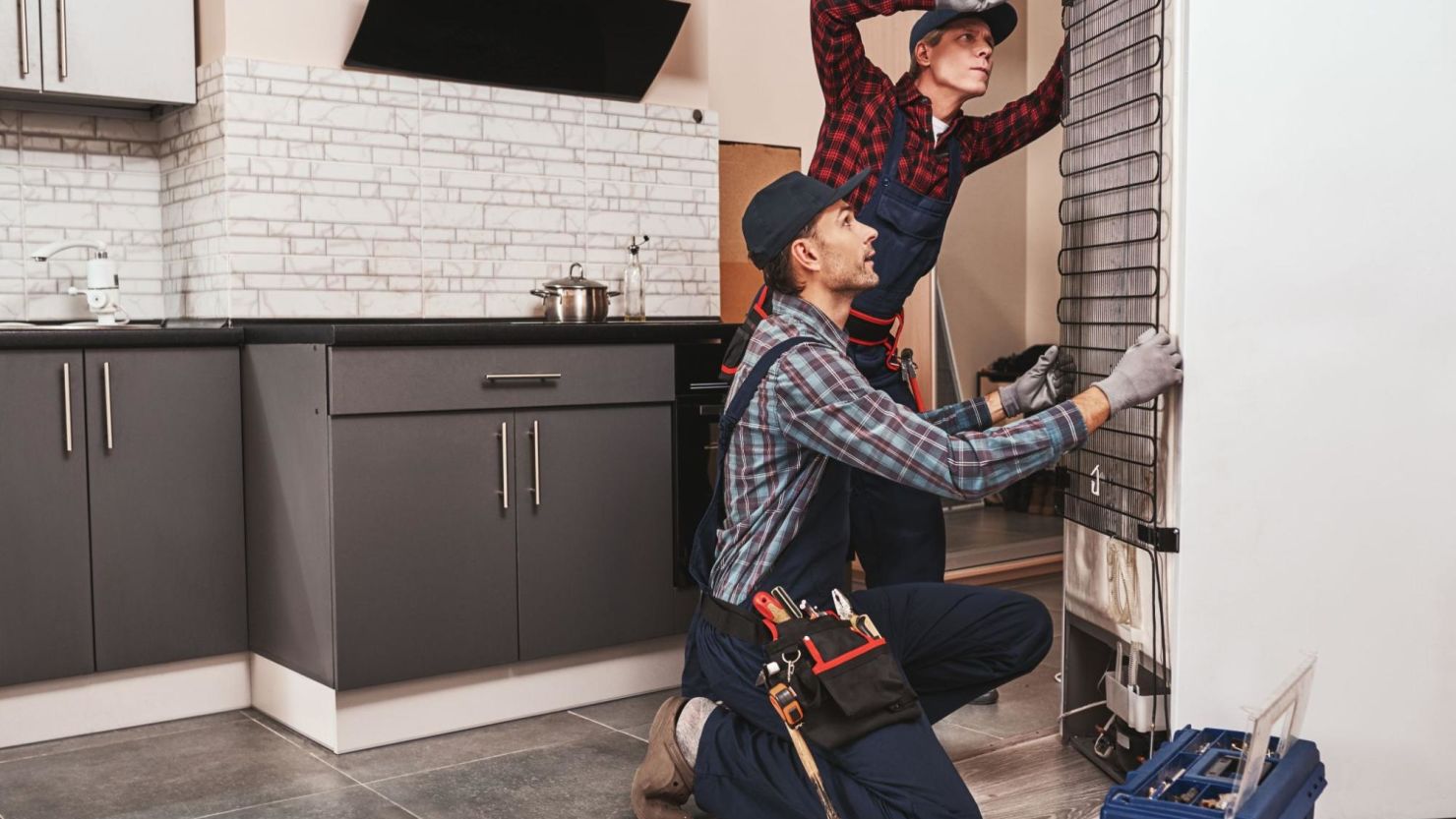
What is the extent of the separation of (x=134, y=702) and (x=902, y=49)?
12.2ft

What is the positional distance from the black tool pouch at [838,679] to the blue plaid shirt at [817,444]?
189 mm

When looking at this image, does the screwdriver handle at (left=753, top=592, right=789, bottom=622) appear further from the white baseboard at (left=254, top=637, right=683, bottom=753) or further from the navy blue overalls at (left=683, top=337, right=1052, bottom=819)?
the white baseboard at (left=254, top=637, right=683, bottom=753)

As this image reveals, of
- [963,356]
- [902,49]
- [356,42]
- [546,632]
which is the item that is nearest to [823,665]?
[546,632]

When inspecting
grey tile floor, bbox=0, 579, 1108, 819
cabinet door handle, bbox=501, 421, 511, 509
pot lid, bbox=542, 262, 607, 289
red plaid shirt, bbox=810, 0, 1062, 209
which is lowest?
grey tile floor, bbox=0, 579, 1108, 819

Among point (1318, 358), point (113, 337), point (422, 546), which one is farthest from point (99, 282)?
point (1318, 358)

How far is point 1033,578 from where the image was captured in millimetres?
4891

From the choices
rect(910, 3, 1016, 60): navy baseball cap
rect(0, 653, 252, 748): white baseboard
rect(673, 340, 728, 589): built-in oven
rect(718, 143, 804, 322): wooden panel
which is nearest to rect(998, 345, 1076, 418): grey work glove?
rect(910, 3, 1016, 60): navy baseball cap

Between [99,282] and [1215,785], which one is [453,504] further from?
[1215,785]

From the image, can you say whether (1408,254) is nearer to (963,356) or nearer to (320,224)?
(320,224)

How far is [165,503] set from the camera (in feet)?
10.7

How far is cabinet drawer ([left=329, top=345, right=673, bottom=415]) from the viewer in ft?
9.91

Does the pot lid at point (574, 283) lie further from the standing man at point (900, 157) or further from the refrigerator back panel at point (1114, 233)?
the refrigerator back panel at point (1114, 233)

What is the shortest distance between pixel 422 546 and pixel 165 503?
0.66 meters

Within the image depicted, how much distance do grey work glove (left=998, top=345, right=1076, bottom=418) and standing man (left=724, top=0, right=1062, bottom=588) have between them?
15.6 inches
